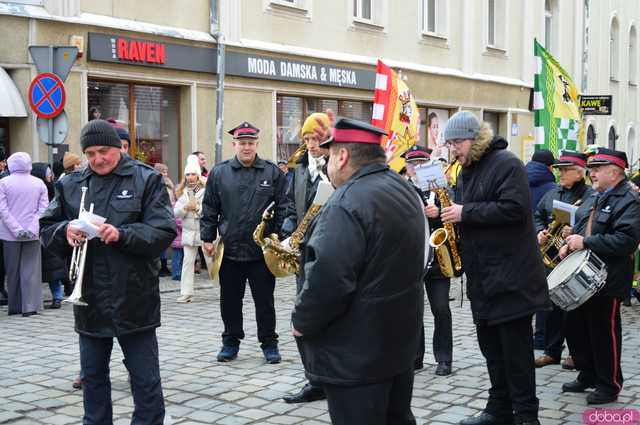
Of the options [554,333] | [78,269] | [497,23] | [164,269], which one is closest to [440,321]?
[554,333]

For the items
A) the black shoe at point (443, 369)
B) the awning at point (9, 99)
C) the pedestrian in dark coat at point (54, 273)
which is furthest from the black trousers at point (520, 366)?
the awning at point (9, 99)

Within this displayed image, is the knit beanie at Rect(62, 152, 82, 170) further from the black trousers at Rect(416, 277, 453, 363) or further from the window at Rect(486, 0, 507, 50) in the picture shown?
the window at Rect(486, 0, 507, 50)

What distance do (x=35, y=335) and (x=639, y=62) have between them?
3295 cm

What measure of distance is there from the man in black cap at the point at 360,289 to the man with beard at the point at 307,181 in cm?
249

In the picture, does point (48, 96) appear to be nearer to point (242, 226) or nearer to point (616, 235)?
point (242, 226)

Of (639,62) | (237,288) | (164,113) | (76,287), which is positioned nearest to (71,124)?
(164,113)

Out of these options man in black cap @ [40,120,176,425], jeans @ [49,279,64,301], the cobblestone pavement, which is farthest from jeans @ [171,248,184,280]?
man in black cap @ [40,120,176,425]

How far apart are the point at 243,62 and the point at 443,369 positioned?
33.3 ft

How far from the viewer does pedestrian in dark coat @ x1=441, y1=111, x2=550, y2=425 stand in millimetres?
5598

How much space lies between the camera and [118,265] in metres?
5.12

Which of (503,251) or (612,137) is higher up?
(612,137)

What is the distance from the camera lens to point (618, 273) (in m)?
6.41

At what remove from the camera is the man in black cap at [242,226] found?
7.75m

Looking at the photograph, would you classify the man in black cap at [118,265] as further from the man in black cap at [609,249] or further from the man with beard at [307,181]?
the man in black cap at [609,249]
